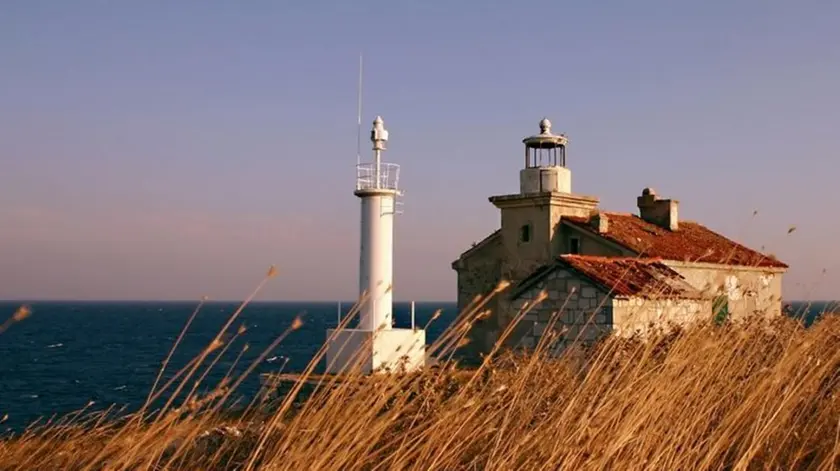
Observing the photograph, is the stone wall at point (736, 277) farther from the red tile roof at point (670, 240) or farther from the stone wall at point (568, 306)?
the stone wall at point (568, 306)

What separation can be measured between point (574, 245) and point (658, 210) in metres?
4.90

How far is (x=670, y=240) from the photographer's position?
21.6m

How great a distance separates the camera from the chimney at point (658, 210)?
23141 mm

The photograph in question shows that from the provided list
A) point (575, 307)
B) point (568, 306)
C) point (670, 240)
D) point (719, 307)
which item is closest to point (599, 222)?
point (670, 240)

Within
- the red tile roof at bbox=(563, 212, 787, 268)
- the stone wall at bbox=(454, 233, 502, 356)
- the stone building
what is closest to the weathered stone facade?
the stone building

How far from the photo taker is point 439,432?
3.35 m

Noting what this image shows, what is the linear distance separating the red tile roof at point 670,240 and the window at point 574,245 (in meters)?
0.36

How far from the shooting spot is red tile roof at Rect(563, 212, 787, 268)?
19.4m

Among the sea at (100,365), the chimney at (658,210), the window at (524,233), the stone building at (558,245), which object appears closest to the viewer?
the stone building at (558,245)

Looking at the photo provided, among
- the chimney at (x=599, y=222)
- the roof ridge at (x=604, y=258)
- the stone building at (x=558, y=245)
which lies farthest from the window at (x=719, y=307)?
the chimney at (x=599, y=222)

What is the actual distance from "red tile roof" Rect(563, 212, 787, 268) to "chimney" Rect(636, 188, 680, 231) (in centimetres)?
27

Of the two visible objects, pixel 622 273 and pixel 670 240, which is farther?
pixel 670 240

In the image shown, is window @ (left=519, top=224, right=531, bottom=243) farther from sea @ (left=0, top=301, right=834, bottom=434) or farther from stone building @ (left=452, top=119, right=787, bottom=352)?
sea @ (left=0, top=301, right=834, bottom=434)

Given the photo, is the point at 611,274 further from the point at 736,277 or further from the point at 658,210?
the point at 658,210
